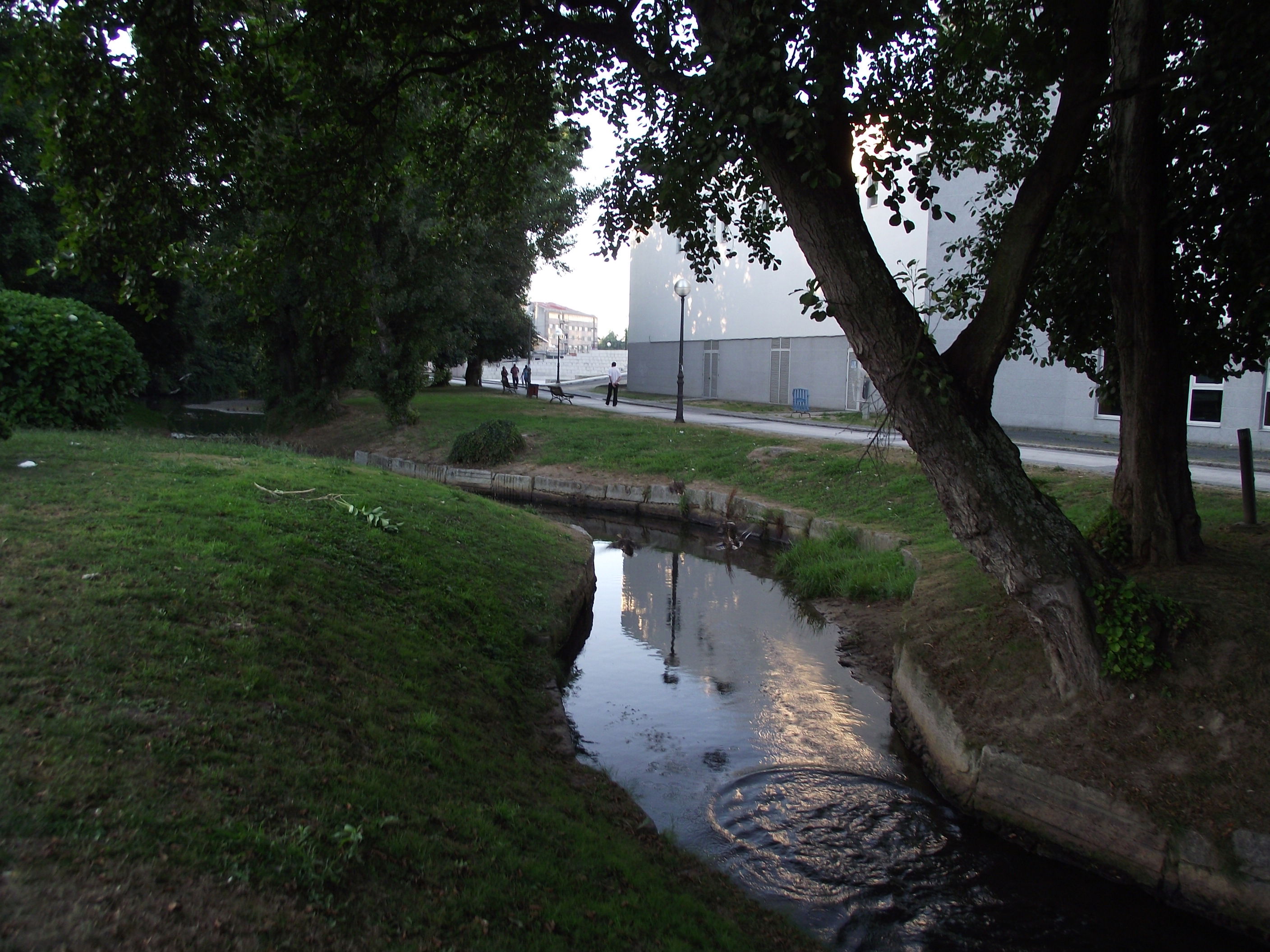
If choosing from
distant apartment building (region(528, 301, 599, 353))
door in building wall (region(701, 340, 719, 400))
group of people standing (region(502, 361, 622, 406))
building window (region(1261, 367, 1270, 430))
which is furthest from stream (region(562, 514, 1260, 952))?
distant apartment building (region(528, 301, 599, 353))

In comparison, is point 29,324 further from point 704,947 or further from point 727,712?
point 704,947

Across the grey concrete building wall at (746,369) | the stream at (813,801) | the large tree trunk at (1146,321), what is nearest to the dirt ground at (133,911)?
the stream at (813,801)

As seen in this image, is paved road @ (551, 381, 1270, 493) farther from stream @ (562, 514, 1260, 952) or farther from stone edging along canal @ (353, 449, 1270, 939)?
stone edging along canal @ (353, 449, 1270, 939)

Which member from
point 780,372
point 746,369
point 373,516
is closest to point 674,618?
point 373,516

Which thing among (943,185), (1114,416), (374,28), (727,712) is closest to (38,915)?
(727,712)

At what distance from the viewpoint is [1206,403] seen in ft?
68.3

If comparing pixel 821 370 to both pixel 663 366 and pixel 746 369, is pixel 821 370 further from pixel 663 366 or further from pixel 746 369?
pixel 663 366

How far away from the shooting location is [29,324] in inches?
478

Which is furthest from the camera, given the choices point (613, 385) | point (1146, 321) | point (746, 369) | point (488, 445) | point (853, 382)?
point (746, 369)

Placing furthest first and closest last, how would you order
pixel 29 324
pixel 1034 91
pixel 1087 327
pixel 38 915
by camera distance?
pixel 29 324 → pixel 1087 327 → pixel 1034 91 → pixel 38 915

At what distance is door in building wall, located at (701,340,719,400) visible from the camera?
126 ft

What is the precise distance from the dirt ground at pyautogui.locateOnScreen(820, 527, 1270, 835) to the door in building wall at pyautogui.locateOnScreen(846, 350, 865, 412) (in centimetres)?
2372

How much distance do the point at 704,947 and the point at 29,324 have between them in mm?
12594

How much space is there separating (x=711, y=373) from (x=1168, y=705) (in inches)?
1328
